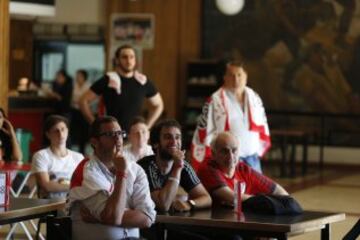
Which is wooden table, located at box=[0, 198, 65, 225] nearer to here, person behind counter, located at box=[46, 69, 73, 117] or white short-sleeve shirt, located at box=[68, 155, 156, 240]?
white short-sleeve shirt, located at box=[68, 155, 156, 240]

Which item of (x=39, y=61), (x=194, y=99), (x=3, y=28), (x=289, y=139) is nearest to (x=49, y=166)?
(x=3, y=28)

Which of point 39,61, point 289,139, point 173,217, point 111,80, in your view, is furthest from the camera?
point 39,61

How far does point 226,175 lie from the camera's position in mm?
5984

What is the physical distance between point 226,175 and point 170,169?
17.8 inches

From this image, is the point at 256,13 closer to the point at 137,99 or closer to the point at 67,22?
the point at 67,22

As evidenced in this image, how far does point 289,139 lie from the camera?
16.7 m

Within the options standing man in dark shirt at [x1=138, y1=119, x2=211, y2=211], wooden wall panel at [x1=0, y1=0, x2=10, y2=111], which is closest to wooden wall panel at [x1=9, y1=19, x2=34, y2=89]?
wooden wall panel at [x1=0, y1=0, x2=10, y2=111]

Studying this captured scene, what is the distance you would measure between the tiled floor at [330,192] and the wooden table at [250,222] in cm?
344

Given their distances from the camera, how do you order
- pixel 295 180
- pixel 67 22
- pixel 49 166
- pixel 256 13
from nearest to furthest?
pixel 49 166, pixel 295 180, pixel 256 13, pixel 67 22

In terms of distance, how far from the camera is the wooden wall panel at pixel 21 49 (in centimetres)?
2034

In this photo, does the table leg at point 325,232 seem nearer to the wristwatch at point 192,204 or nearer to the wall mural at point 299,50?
the wristwatch at point 192,204

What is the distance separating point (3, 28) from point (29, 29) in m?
9.72

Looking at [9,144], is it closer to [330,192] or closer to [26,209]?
[26,209]

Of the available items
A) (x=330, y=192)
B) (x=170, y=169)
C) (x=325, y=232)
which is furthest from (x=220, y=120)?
(x=330, y=192)
